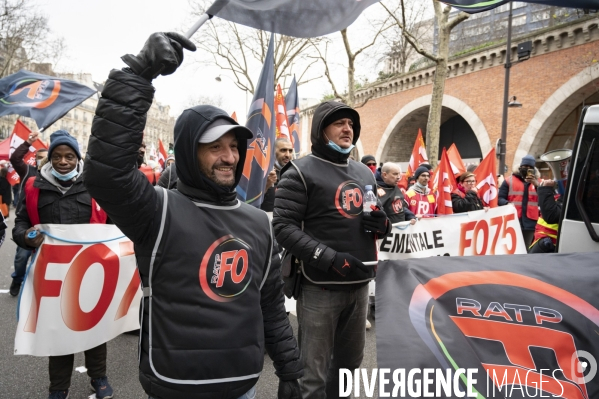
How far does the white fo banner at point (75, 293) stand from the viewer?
2.96m

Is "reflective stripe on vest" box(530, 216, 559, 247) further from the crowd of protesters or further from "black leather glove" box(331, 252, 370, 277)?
"black leather glove" box(331, 252, 370, 277)

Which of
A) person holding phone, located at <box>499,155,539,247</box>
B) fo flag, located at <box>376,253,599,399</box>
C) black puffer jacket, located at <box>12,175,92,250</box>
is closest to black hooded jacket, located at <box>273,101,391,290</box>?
fo flag, located at <box>376,253,599,399</box>

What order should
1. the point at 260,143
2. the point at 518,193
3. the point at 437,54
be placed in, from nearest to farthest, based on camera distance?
the point at 260,143, the point at 518,193, the point at 437,54

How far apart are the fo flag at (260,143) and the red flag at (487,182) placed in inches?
199

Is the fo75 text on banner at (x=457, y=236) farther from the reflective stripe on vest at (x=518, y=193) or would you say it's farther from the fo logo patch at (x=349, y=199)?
the fo logo patch at (x=349, y=199)

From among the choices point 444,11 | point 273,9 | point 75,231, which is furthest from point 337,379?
point 444,11

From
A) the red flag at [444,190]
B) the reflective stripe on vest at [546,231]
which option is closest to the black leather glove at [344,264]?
the reflective stripe on vest at [546,231]

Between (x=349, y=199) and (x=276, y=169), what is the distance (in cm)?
272

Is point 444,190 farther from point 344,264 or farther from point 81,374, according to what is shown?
point 81,374

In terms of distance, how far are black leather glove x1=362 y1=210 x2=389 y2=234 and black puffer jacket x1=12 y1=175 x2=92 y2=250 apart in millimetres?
2084

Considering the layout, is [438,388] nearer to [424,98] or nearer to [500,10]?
[424,98]

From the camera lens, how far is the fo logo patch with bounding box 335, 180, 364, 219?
2740 mm

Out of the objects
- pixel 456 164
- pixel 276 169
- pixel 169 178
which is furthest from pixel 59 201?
pixel 456 164

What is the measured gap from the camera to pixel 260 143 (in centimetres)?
457
